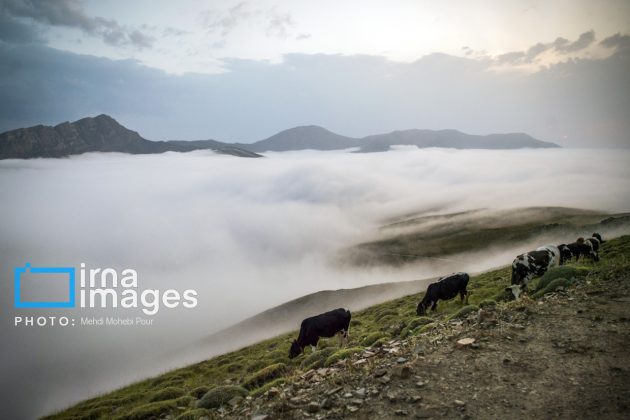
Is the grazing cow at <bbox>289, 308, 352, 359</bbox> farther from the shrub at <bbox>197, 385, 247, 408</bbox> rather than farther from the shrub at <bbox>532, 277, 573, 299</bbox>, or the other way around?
the shrub at <bbox>532, 277, 573, 299</bbox>

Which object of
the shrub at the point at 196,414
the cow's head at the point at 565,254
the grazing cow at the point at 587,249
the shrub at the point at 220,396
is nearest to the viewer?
the shrub at the point at 196,414

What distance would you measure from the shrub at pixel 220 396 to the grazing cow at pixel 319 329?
967 centimetres

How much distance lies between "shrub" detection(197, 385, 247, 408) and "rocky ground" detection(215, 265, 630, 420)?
1115mm

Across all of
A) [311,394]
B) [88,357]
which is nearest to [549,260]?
[311,394]

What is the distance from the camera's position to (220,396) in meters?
13.3

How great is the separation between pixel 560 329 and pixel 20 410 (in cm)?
11329

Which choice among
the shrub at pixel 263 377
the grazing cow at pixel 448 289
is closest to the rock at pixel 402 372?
the shrub at pixel 263 377

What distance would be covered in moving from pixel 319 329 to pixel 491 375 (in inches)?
585

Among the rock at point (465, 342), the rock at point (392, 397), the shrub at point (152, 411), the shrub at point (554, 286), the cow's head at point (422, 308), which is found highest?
the shrub at point (554, 286)

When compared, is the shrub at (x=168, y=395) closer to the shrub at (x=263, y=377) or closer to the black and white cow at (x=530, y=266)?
the shrub at (x=263, y=377)

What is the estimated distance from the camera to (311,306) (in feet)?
325

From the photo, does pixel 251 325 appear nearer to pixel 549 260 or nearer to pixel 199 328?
pixel 199 328

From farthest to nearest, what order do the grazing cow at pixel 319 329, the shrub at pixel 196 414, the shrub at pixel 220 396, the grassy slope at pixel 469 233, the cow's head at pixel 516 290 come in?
the grassy slope at pixel 469 233 < the grazing cow at pixel 319 329 < the cow's head at pixel 516 290 < the shrub at pixel 220 396 < the shrub at pixel 196 414

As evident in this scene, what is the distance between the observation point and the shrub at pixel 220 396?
12883 mm
